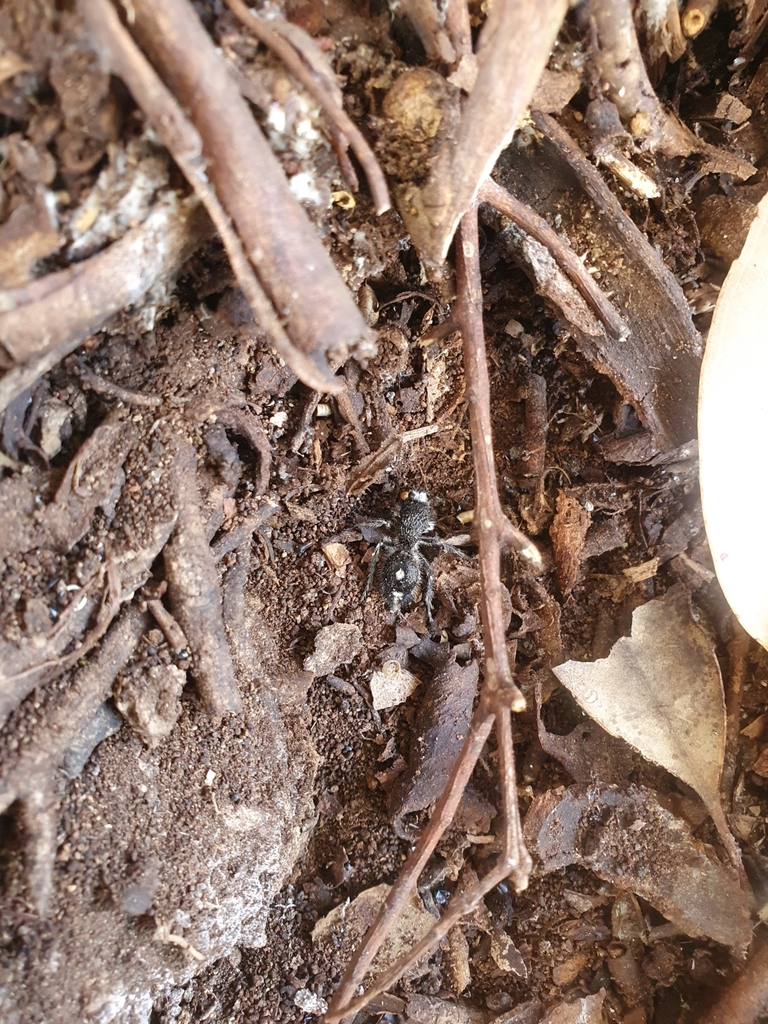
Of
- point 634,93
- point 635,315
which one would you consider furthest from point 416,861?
point 634,93

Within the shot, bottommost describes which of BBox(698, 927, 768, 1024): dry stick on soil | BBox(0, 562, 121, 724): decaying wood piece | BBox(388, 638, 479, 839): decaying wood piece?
BBox(698, 927, 768, 1024): dry stick on soil

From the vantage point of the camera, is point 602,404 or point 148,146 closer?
point 148,146

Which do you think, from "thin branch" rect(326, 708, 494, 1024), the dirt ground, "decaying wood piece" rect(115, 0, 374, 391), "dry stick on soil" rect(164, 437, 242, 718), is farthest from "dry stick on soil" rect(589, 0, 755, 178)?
"thin branch" rect(326, 708, 494, 1024)

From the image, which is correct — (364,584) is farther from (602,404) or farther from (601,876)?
(601,876)

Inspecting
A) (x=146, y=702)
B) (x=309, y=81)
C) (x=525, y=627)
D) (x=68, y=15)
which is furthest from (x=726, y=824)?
(x=68, y=15)

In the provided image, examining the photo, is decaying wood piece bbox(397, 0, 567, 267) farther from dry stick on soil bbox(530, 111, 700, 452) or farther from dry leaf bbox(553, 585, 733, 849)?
dry leaf bbox(553, 585, 733, 849)

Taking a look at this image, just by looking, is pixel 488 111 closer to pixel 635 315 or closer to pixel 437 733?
pixel 635 315

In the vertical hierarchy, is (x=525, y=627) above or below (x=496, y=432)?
below
